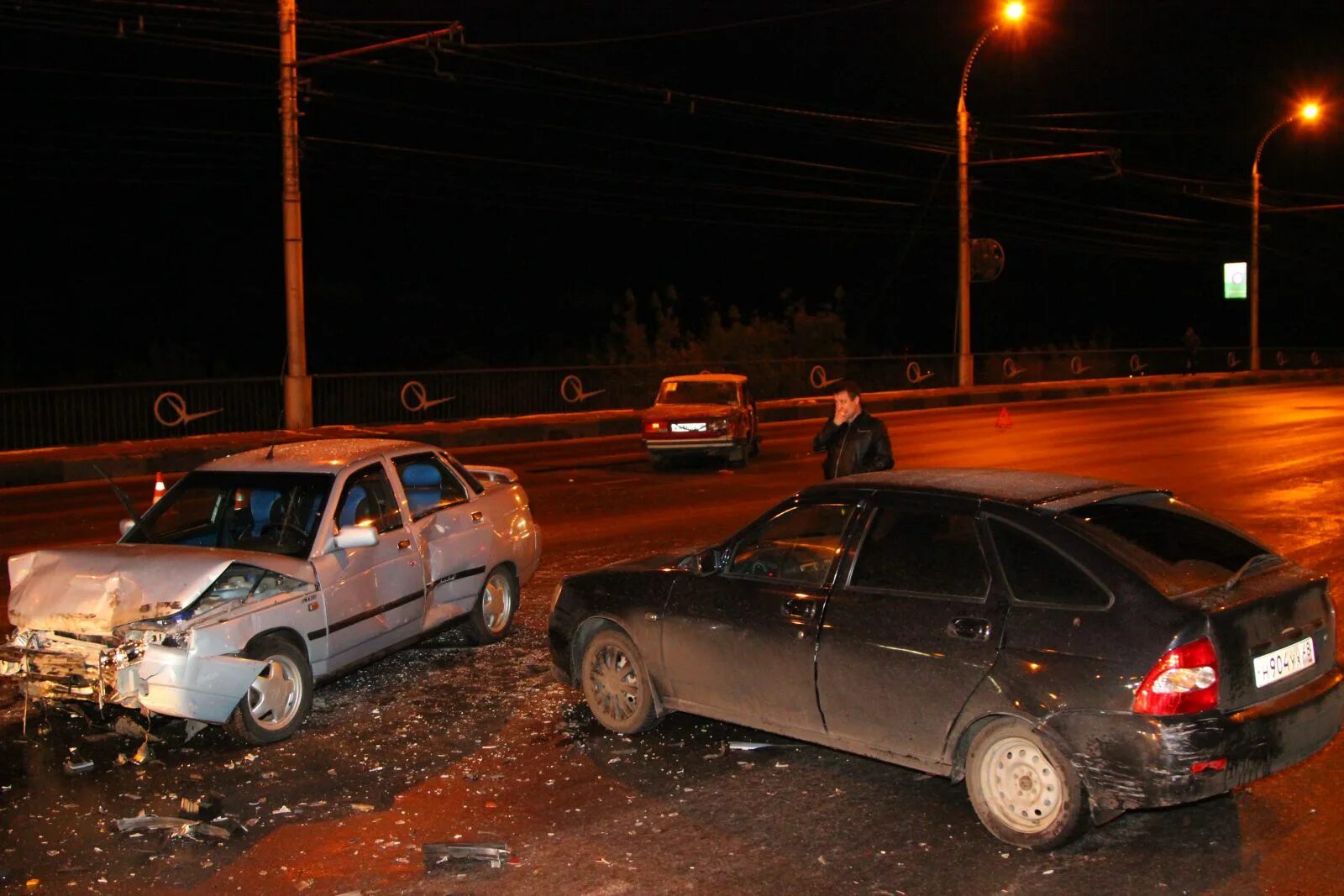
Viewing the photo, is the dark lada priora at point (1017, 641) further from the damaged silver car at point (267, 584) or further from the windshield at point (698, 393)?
the windshield at point (698, 393)

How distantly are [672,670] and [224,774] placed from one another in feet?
7.13

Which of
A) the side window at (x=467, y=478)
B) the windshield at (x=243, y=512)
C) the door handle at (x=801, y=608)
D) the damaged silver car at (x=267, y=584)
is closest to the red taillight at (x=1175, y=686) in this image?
the door handle at (x=801, y=608)

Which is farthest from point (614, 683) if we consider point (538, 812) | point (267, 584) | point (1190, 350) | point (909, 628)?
point (1190, 350)

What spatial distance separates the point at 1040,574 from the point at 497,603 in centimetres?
458

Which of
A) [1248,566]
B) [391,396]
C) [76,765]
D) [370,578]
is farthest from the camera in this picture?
[391,396]

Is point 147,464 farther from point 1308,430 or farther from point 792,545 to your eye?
point 1308,430

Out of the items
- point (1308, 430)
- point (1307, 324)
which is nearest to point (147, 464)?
point (1308, 430)

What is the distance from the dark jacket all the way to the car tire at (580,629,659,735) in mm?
2840

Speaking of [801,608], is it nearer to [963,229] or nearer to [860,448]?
[860,448]

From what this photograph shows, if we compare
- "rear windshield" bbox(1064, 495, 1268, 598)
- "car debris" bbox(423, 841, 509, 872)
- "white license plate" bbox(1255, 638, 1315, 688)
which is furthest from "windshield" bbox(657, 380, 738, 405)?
"car debris" bbox(423, 841, 509, 872)

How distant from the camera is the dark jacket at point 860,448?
903 centimetres

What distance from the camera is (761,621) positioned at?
19.7ft

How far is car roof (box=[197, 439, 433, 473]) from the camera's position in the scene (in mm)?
7805

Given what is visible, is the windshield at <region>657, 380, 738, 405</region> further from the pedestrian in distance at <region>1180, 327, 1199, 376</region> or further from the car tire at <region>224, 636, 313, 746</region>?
the pedestrian in distance at <region>1180, 327, 1199, 376</region>
